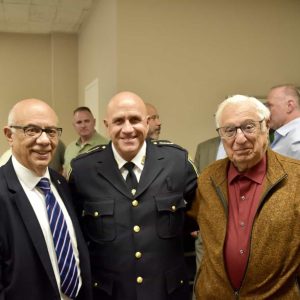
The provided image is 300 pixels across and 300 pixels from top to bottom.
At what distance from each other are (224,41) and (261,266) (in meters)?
3.19

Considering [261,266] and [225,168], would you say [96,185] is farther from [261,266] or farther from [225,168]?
[261,266]

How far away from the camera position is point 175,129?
14.2 feet

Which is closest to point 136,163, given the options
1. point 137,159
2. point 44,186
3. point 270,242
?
point 137,159

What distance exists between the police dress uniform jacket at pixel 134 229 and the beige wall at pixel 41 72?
16.5 ft

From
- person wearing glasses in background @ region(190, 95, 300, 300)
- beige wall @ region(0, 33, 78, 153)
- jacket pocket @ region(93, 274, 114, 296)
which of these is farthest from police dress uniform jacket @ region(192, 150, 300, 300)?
beige wall @ region(0, 33, 78, 153)

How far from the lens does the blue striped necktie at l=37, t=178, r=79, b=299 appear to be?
5.41ft

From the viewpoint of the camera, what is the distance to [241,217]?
168 cm

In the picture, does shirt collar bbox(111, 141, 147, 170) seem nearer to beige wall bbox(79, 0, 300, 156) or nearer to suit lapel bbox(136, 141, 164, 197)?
suit lapel bbox(136, 141, 164, 197)

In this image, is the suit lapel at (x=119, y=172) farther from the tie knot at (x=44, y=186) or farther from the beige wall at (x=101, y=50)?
the beige wall at (x=101, y=50)

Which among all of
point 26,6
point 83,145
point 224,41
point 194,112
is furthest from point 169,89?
point 26,6

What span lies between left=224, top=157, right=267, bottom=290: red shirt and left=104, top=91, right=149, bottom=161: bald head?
1.49 feet

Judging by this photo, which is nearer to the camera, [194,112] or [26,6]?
[194,112]

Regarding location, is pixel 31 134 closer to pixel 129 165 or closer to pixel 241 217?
pixel 129 165

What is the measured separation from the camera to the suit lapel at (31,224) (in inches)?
61.6
